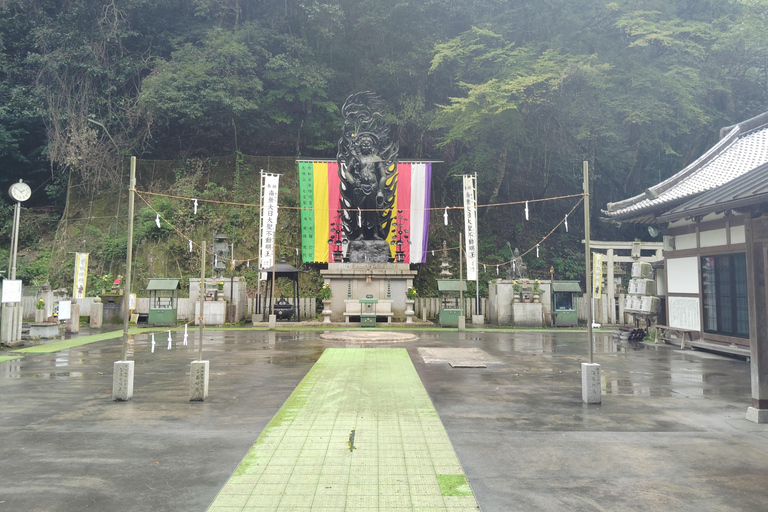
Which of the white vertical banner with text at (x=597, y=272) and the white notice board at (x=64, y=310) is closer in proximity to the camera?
the white notice board at (x=64, y=310)

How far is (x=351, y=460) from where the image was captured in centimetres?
555

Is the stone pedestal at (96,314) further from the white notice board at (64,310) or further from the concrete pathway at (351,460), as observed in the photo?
the concrete pathway at (351,460)

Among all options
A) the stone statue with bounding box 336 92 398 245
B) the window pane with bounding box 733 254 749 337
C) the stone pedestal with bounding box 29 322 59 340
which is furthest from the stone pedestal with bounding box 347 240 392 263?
the window pane with bounding box 733 254 749 337

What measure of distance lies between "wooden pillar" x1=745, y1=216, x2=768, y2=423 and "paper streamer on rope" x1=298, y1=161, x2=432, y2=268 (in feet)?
Answer: 67.7

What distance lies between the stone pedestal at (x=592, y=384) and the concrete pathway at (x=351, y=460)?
113 inches

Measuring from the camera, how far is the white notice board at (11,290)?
14.9 meters

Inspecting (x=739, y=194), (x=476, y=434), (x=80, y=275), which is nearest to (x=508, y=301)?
(x=739, y=194)

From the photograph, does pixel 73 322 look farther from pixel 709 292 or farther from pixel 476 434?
pixel 709 292

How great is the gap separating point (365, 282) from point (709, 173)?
52.7 feet

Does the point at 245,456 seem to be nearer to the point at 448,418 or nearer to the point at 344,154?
the point at 448,418

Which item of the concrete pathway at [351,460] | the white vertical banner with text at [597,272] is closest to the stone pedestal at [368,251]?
the white vertical banner with text at [597,272]

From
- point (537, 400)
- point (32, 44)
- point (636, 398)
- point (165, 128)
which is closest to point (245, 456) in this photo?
point (537, 400)

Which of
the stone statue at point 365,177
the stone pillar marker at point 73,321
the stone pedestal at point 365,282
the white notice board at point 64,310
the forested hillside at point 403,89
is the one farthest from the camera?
the forested hillside at point 403,89

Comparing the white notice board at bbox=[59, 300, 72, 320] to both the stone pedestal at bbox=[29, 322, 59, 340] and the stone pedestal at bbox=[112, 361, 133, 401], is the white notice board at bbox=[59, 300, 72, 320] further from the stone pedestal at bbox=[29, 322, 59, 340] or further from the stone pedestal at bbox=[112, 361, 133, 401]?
the stone pedestal at bbox=[112, 361, 133, 401]
